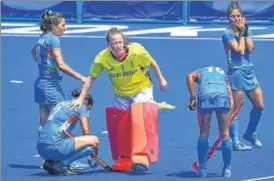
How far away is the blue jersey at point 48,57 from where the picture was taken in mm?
13820

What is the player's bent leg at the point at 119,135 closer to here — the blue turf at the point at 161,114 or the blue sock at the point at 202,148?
the blue turf at the point at 161,114

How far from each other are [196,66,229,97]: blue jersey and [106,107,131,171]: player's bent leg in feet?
3.51

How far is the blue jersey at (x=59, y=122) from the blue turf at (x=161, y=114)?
Result: 0.47 metres

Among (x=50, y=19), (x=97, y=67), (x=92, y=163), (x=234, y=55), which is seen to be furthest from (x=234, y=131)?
(x=50, y=19)

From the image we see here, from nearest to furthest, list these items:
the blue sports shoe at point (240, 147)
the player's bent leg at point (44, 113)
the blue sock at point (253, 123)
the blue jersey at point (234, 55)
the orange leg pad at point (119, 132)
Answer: the orange leg pad at point (119, 132), the player's bent leg at point (44, 113), the blue jersey at point (234, 55), the blue sports shoe at point (240, 147), the blue sock at point (253, 123)

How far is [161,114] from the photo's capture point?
674 inches

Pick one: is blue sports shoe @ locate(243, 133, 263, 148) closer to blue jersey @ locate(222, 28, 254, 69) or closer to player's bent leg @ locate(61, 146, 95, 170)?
blue jersey @ locate(222, 28, 254, 69)

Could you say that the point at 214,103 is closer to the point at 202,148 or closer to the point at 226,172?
the point at 202,148

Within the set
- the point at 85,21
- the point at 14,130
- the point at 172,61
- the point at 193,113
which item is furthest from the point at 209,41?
the point at 14,130

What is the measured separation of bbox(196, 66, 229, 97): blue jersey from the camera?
13.0 metres

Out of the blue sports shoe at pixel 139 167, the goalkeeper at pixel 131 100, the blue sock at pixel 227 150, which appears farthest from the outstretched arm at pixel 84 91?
the blue sock at pixel 227 150

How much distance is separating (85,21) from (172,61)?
5.77 m

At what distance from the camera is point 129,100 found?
44.9 ft

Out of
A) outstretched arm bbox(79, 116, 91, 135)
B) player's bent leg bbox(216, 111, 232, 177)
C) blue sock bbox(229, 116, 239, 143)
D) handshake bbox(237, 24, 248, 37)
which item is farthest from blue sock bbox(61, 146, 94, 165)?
handshake bbox(237, 24, 248, 37)
